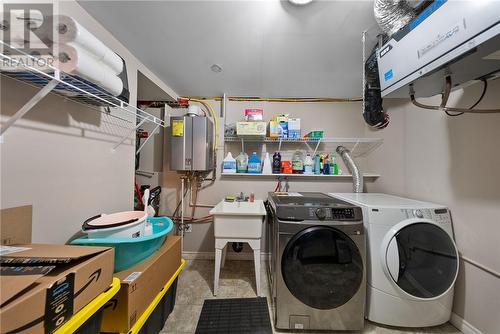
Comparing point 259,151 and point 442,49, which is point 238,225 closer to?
point 259,151

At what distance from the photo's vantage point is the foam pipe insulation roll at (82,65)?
0.76 metres

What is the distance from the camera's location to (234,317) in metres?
1.38

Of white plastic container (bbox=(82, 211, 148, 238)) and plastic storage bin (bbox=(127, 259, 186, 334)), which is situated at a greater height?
white plastic container (bbox=(82, 211, 148, 238))

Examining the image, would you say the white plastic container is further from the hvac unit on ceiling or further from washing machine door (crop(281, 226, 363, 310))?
the hvac unit on ceiling

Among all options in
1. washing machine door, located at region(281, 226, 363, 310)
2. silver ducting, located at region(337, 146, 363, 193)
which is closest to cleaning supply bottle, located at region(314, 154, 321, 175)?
silver ducting, located at region(337, 146, 363, 193)

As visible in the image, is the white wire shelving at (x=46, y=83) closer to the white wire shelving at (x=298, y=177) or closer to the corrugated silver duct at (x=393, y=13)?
the white wire shelving at (x=298, y=177)

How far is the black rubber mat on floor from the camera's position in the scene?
127cm

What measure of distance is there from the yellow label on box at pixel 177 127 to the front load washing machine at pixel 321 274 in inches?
57.6

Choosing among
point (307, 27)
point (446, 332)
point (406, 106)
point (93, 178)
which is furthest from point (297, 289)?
point (406, 106)

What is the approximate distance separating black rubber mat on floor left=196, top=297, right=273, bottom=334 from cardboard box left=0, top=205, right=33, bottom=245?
45.7 inches

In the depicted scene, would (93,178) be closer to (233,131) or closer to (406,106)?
(233,131)

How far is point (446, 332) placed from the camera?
1262 mm

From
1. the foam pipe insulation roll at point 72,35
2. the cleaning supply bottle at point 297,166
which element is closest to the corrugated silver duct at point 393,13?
the cleaning supply bottle at point 297,166

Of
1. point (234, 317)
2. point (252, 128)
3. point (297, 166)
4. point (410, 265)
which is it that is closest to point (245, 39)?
point (252, 128)
